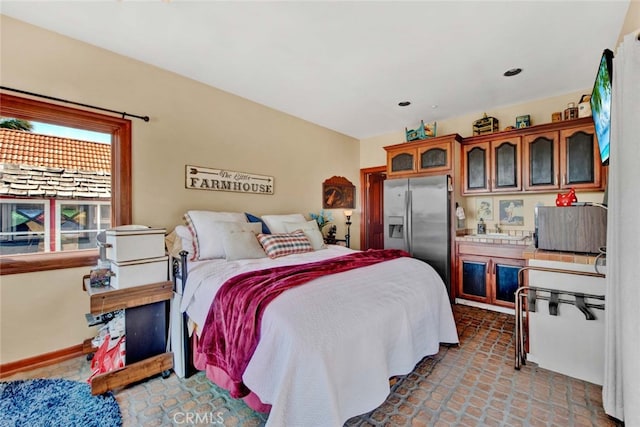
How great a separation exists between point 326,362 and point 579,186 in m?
3.54

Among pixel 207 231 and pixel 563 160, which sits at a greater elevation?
pixel 563 160

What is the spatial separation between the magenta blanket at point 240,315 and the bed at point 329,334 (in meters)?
0.02

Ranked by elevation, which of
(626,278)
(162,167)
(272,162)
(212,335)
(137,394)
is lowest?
(137,394)

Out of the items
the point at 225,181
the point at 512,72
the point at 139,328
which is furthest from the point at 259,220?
the point at 512,72

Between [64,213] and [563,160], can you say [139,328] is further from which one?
[563,160]

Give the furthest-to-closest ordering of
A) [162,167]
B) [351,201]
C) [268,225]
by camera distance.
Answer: [351,201]
[268,225]
[162,167]

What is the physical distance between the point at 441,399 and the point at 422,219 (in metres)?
2.42

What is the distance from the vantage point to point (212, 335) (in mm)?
1750

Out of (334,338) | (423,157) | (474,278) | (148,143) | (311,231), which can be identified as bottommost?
(474,278)

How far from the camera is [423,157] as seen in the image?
4000 millimetres

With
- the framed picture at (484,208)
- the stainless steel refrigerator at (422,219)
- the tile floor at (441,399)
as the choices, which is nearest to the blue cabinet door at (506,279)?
the stainless steel refrigerator at (422,219)

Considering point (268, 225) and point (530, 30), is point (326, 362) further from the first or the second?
point (530, 30)

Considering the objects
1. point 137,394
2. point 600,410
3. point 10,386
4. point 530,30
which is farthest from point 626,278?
point 10,386

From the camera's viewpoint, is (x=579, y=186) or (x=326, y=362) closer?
(x=326, y=362)
